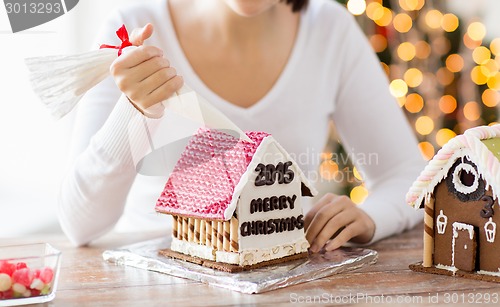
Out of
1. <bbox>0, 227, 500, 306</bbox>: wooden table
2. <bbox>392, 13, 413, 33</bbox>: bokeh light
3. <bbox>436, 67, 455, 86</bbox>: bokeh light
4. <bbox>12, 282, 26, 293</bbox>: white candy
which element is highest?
<bbox>392, 13, 413, 33</bbox>: bokeh light

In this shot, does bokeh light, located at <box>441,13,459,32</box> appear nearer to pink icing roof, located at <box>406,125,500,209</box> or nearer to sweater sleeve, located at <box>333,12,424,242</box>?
sweater sleeve, located at <box>333,12,424,242</box>

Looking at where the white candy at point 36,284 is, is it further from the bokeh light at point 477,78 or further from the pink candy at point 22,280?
the bokeh light at point 477,78

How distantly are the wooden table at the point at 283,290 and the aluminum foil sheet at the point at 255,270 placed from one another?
0.5 inches

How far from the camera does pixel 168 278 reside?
3.55 ft

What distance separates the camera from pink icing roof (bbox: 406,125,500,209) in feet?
3.31

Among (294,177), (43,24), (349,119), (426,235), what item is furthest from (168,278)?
(43,24)

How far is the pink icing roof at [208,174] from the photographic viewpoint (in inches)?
42.7

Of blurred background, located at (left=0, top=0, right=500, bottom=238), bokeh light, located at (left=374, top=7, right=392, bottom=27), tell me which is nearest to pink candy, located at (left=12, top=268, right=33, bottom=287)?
blurred background, located at (left=0, top=0, right=500, bottom=238)

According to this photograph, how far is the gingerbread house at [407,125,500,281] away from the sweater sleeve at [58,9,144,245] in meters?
0.53

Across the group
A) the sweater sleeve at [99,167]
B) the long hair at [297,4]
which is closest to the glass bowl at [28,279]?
the sweater sleeve at [99,167]

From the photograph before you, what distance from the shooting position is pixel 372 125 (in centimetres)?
170

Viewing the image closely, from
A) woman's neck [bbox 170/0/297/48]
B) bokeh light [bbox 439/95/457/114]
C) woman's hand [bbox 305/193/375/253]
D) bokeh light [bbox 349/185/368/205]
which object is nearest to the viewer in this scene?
woman's hand [bbox 305/193/375/253]

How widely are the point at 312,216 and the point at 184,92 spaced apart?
→ 0.36 meters

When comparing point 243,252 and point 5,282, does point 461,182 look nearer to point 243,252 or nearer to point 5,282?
point 243,252
